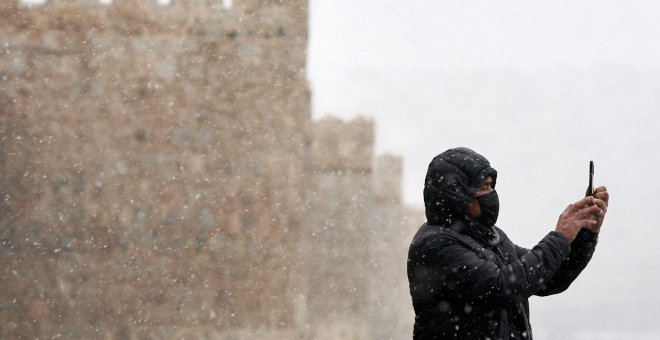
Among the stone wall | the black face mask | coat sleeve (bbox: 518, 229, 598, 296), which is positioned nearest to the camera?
the black face mask

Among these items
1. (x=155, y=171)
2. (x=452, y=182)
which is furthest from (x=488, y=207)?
(x=155, y=171)

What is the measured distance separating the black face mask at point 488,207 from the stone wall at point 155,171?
3.61m

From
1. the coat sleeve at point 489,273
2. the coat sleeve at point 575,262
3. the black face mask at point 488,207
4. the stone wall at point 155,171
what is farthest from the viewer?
the stone wall at point 155,171

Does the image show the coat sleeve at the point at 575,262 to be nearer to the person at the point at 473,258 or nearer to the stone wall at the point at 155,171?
the person at the point at 473,258

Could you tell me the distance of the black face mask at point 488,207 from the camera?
90.7 inches

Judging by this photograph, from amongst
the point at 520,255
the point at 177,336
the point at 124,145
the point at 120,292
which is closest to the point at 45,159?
the point at 124,145

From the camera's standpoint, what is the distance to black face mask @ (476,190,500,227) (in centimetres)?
230

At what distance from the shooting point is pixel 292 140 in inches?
234

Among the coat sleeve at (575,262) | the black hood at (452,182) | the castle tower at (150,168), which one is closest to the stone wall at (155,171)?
the castle tower at (150,168)

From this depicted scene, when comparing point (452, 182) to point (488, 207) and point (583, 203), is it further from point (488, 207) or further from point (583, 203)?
point (583, 203)

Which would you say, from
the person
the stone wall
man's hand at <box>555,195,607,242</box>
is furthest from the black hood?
the stone wall

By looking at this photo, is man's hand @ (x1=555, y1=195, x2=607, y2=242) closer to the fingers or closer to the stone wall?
the fingers

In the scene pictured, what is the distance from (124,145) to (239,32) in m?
1.01

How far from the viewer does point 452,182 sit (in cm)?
226
